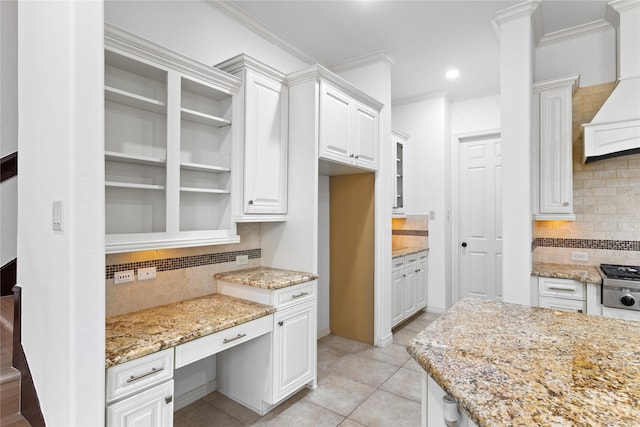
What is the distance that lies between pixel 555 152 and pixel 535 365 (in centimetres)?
263

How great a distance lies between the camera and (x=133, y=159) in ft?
6.29

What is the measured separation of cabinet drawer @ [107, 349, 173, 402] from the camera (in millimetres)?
1454

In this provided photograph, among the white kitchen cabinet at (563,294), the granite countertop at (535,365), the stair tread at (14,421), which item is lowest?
the stair tread at (14,421)

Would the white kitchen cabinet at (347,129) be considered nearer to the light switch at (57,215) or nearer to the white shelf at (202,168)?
the white shelf at (202,168)

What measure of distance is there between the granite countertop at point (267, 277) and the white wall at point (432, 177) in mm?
2554

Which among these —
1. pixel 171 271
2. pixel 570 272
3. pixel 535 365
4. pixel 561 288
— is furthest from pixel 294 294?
pixel 570 272

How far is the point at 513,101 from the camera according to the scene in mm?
2688

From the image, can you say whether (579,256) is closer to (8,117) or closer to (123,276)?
(123,276)

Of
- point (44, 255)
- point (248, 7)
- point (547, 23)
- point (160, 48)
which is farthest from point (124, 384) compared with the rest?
point (547, 23)

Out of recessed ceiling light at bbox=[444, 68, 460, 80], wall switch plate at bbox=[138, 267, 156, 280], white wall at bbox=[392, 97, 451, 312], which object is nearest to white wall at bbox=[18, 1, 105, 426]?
wall switch plate at bbox=[138, 267, 156, 280]

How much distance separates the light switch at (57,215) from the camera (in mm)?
1259

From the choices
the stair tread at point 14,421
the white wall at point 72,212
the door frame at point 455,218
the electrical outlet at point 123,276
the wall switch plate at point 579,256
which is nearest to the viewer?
the white wall at point 72,212

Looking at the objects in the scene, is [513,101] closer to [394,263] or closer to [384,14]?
[384,14]

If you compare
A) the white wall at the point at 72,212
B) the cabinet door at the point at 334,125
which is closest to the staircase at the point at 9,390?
the white wall at the point at 72,212
